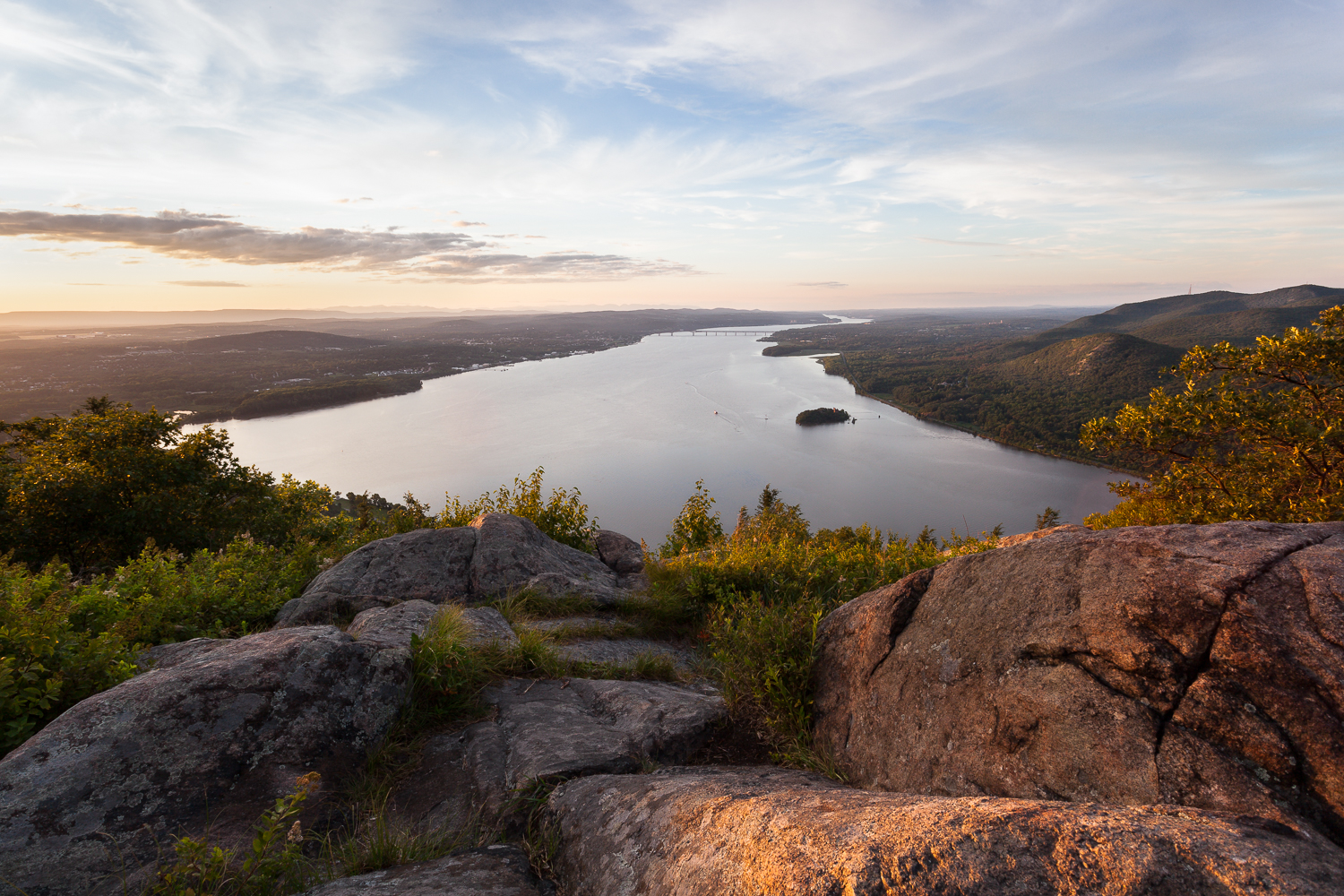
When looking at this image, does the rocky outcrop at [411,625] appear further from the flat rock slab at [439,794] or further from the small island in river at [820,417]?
the small island in river at [820,417]

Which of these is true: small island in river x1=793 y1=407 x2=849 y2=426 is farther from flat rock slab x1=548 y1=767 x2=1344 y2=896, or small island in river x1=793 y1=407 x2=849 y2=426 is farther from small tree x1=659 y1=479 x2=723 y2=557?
flat rock slab x1=548 y1=767 x2=1344 y2=896

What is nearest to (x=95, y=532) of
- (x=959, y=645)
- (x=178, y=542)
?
(x=178, y=542)

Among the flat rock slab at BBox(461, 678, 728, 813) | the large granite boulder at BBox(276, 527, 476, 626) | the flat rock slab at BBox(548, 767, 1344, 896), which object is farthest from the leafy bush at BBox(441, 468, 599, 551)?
the flat rock slab at BBox(548, 767, 1344, 896)

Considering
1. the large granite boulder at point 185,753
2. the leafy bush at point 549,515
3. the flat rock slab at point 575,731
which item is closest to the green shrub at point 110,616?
the large granite boulder at point 185,753

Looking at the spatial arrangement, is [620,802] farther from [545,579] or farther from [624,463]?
[624,463]

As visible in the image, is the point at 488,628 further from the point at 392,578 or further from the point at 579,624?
the point at 392,578

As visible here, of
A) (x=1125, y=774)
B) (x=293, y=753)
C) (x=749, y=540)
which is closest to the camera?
(x=1125, y=774)

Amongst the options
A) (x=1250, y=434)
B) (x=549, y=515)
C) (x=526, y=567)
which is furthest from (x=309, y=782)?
(x=1250, y=434)
